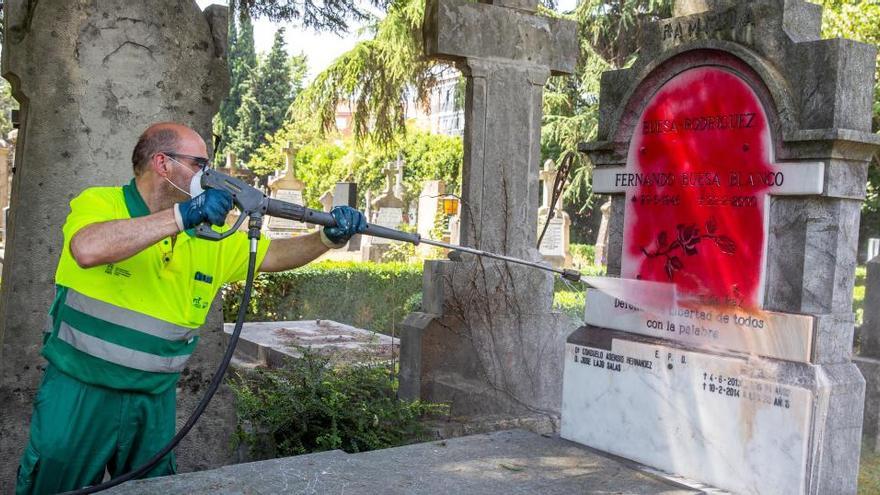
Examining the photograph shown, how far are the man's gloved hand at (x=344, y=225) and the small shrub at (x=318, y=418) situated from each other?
1.41 m

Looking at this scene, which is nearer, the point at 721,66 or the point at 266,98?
the point at 721,66

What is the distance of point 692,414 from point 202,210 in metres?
1.88

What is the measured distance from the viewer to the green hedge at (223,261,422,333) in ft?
38.0

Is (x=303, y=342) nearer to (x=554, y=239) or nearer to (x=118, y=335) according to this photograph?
(x=118, y=335)

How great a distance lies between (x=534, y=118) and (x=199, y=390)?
8.90 ft

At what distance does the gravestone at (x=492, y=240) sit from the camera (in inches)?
195

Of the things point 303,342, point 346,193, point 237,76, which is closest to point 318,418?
point 303,342

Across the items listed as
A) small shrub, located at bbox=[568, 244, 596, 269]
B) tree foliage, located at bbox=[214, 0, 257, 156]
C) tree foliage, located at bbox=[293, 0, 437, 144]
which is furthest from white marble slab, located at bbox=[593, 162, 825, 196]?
tree foliage, located at bbox=[214, 0, 257, 156]

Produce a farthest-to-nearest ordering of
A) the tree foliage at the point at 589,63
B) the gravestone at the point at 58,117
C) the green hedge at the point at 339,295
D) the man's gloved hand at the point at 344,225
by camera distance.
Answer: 1. the tree foliage at the point at 589,63
2. the green hedge at the point at 339,295
3. the gravestone at the point at 58,117
4. the man's gloved hand at the point at 344,225

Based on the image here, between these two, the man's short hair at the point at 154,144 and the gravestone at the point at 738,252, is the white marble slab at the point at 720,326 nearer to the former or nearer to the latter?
the gravestone at the point at 738,252

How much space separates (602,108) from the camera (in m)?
3.43

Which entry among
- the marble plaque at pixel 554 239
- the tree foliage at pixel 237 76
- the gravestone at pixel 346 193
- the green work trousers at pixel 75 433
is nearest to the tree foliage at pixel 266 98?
the tree foliage at pixel 237 76

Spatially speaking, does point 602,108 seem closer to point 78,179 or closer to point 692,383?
point 692,383

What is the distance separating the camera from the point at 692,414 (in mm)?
2918
